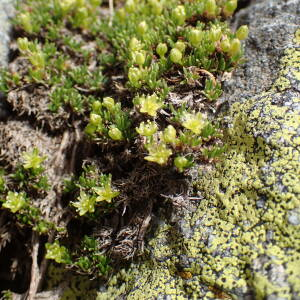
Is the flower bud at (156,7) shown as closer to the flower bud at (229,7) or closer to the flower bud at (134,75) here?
the flower bud at (229,7)

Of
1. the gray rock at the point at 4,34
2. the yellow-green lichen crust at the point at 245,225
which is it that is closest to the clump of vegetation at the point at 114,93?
the gray rock at the point at 4,34

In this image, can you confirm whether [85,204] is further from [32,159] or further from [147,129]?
[147,129]

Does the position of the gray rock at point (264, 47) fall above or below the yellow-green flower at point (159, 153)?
above

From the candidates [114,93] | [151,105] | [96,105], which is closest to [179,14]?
[114,93]

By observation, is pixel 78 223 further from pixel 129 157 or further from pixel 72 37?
pixel 72 37

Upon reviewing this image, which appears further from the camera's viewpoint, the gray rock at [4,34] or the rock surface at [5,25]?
the rock surface at [5,25]

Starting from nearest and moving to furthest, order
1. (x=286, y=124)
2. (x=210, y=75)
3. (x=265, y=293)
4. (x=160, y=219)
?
(x=265, y=293), (x=286, y=124), (x=160, y=219), (x=210, y=75)

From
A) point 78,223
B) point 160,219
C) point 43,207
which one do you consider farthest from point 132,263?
point 43,207

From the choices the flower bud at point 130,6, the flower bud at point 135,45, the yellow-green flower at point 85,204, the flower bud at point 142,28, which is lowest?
the yellow-green flower at point 85,204
